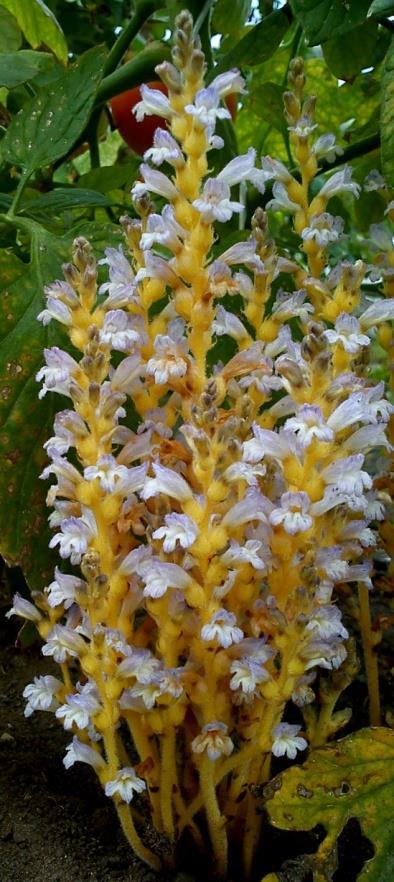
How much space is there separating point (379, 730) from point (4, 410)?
441 millimetres

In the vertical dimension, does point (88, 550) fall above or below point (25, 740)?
above

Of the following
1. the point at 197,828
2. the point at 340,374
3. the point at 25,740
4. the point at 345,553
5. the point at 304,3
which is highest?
the point at 304,3

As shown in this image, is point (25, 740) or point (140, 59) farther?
point (140, 59)

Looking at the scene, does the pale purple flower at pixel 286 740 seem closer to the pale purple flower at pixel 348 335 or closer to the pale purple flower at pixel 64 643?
the pale purple flower at pixel 64 643

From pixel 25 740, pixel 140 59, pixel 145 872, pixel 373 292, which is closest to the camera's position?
pixel 145 872

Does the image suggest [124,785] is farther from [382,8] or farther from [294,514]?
[382,8]

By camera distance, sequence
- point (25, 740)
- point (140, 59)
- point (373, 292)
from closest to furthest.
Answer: point (25, 740) < point (140, 59) < point (373, 292)

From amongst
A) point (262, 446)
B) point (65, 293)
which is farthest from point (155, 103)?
point (262, 446)

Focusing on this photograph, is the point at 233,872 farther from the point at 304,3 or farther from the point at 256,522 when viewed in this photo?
the point at 304,3

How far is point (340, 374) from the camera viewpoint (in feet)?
2.52

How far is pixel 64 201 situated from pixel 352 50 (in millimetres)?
433

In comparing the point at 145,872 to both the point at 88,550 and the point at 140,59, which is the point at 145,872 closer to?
the point at 88,550

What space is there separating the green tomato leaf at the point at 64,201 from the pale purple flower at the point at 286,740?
58 cm

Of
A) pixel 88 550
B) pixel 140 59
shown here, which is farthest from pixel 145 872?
pixel 140 59
